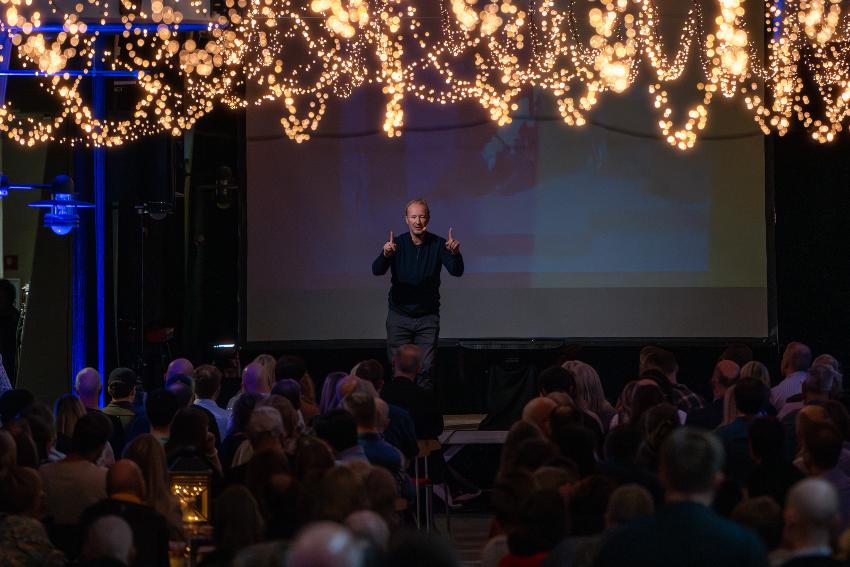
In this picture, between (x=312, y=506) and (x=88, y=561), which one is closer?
(x=88, y=561)

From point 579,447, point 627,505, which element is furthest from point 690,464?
point 579,447

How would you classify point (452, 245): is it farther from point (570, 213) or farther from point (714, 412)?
point (714, 412)

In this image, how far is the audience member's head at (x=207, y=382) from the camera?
6980 millimetres

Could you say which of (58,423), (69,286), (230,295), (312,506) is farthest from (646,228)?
(312,506)

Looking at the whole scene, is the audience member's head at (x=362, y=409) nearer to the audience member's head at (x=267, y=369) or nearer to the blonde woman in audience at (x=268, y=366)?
the audience member's head at (x=267, y=369)

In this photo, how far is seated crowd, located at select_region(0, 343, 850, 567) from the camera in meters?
2.96

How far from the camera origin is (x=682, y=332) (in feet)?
38.2

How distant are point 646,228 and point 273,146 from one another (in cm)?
376

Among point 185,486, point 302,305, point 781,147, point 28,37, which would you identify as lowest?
point 185,486

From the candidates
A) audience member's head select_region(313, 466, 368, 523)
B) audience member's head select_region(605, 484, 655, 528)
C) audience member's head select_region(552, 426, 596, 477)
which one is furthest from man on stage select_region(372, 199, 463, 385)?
audience member's head select_region(605, 484, 655, 528)

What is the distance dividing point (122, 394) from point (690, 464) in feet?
15.3

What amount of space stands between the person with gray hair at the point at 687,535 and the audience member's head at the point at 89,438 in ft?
8.62

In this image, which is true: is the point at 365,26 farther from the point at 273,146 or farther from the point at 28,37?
the point at 28,37

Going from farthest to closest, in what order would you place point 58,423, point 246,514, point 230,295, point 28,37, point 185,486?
point 230,295 → point 28,37 → point 58,423 → point 185,486 → point 246,514
